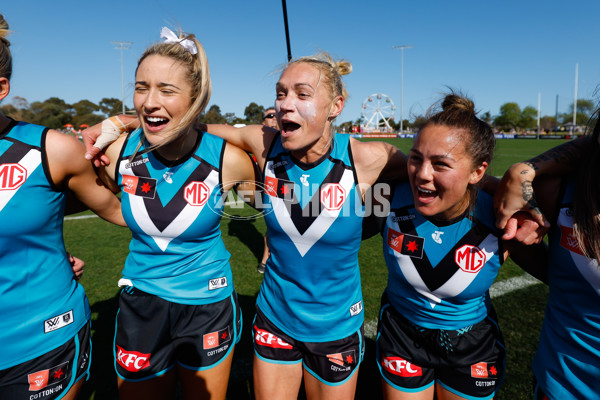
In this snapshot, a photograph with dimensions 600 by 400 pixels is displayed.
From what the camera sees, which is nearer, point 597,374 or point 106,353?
point 597,374

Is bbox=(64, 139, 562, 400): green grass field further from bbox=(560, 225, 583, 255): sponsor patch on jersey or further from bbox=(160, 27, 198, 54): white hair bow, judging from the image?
bbox=(160, 27, 198, 54): white hair bow

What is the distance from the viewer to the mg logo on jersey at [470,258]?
1880mm

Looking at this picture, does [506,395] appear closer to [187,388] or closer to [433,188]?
[433,188]

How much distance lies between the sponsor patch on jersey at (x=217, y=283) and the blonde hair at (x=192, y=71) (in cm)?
89

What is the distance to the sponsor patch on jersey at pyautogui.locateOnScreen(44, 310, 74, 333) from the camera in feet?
5.56

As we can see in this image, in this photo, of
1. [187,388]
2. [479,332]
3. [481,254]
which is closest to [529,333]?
[479,332]

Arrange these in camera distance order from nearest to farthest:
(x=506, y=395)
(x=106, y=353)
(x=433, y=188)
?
(x=433, y=188) < (x=506, y=395) < (x=106, y=353)

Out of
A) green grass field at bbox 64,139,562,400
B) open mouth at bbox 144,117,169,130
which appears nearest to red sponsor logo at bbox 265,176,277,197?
open mouth at bbox 144,117,169,130

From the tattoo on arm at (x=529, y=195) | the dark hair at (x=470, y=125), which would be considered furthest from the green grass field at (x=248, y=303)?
the tattoo on arm at (x=529, y=195)

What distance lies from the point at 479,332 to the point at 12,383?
7.83ft

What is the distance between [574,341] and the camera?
60.6 inches

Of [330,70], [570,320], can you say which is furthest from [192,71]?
[570,320]

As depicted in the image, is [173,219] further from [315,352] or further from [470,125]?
[470,125]

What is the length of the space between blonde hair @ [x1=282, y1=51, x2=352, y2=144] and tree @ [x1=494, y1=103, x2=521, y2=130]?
96.0 m
